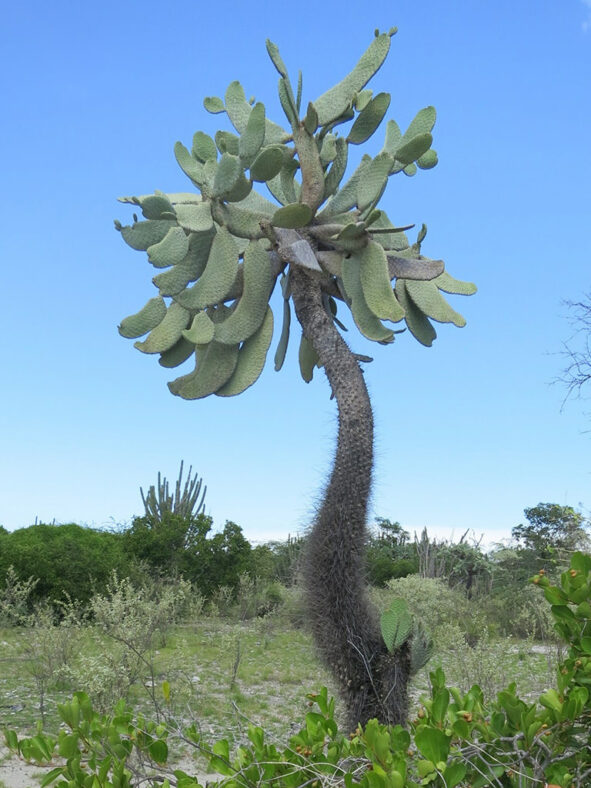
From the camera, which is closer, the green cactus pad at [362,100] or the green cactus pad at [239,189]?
the green cactus pad at [239,189]

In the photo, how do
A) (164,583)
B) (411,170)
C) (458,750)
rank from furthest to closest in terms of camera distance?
(164,583), (411,170), (458,750)

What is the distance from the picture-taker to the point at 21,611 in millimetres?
11375

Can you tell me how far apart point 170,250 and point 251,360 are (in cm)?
86

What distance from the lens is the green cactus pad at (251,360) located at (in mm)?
4871

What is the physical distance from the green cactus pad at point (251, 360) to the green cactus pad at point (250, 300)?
0.08 meters

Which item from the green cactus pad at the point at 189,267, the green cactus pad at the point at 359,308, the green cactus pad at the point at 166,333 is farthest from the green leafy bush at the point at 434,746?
the green cactus pad at the point at 166,333

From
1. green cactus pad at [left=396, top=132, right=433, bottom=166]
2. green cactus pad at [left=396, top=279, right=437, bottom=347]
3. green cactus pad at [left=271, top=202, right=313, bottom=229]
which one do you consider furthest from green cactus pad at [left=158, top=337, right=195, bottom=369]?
green cactus pad at [left=396, top=132, right=433, bottom=166]

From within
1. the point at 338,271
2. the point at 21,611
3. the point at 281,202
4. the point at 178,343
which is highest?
the point at 281,202

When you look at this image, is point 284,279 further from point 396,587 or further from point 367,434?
point 396,587

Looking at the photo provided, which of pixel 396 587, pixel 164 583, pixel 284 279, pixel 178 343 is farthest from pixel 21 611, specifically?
pixel 284 279

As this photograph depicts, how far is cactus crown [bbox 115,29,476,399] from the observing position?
450cm

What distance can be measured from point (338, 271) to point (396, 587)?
7.73m

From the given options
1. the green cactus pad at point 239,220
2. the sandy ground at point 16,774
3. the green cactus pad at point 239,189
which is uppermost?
the green cactus pad at point 239,189

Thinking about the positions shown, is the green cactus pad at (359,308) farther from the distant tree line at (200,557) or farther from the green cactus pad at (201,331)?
the distant tree line at (200,557)
